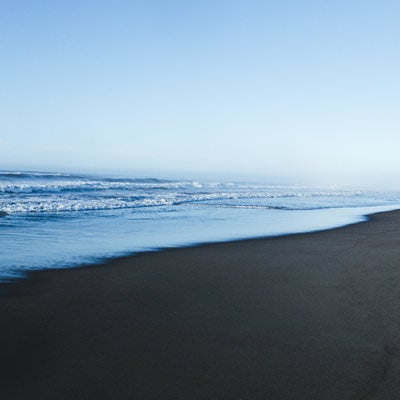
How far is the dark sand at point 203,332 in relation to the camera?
9.21ft

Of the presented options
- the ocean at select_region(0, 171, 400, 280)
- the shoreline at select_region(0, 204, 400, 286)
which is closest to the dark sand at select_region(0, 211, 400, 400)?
the shoreline at select_region(0, 204, 400, 286)

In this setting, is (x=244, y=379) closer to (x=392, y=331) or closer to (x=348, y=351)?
(x=348, y=351)

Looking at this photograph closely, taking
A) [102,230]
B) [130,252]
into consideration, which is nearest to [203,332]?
[130,252]

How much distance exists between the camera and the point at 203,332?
371 centimetres

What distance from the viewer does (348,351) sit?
3.35 meters

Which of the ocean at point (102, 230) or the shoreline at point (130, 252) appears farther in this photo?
the ocean at point (102, 230)

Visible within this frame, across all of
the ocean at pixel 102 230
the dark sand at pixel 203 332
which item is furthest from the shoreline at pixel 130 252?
the dark sand at pixel 203 332

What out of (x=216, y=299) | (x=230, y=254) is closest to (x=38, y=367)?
(x=216, y=299)

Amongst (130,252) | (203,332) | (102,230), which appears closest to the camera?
(203,332)

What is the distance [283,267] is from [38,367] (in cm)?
423

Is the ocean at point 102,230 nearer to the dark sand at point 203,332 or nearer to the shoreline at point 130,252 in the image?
the shoreline at point 130,252

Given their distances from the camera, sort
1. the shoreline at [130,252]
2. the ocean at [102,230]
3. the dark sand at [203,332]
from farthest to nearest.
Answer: the ocean at [102,230] → the shoreline at [130,252] → the dark sand at [203,332]

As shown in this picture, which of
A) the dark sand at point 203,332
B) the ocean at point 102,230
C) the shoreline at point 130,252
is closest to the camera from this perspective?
the dark sand at point 203,332

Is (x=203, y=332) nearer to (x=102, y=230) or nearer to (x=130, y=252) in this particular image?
(x=130, y=252)
